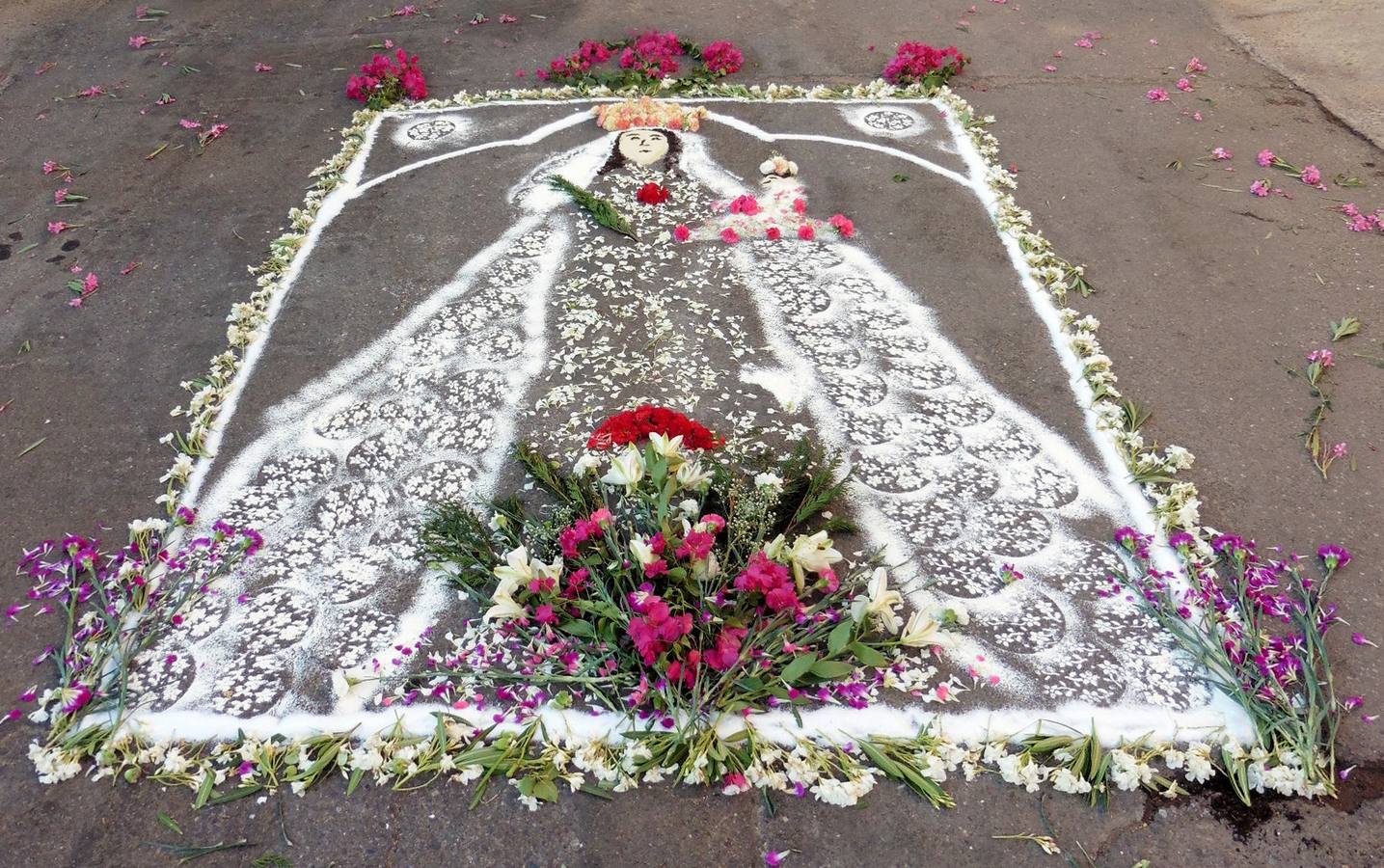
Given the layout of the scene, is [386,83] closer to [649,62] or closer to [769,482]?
[649,62]

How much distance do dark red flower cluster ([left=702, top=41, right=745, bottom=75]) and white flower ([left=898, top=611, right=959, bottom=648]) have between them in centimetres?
470

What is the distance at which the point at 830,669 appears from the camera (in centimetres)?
259

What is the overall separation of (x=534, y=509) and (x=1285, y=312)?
3.79m

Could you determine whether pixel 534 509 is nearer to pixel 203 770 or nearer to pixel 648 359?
pixel 648 359

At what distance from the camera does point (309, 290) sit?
172 inches

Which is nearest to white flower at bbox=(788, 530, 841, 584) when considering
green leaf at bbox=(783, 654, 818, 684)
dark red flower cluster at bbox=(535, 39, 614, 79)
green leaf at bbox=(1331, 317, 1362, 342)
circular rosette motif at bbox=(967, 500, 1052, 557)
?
green leaf at bbox=(783, 654, 818, 684)

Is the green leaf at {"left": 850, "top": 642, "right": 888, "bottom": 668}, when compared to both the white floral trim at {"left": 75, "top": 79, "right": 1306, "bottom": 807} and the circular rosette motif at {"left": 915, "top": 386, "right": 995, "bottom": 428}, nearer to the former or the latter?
the white floral trim at {"left": 75, "top": 79, "right": 1306, "bottom": 807}

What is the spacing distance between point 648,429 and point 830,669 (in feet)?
4.01

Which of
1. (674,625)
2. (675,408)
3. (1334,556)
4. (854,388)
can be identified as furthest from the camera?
(854,388)

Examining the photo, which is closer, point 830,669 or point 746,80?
point 830,669

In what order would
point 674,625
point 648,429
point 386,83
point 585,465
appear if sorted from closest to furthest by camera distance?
point 674,625 < point 585,465 < point 648,429 < point 386,83

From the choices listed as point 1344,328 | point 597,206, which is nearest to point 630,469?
point 597,206

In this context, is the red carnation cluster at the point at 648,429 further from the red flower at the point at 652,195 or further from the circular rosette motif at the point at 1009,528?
the red flower at the point at 652,195

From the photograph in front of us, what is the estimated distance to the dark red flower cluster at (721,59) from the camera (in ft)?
20.0
